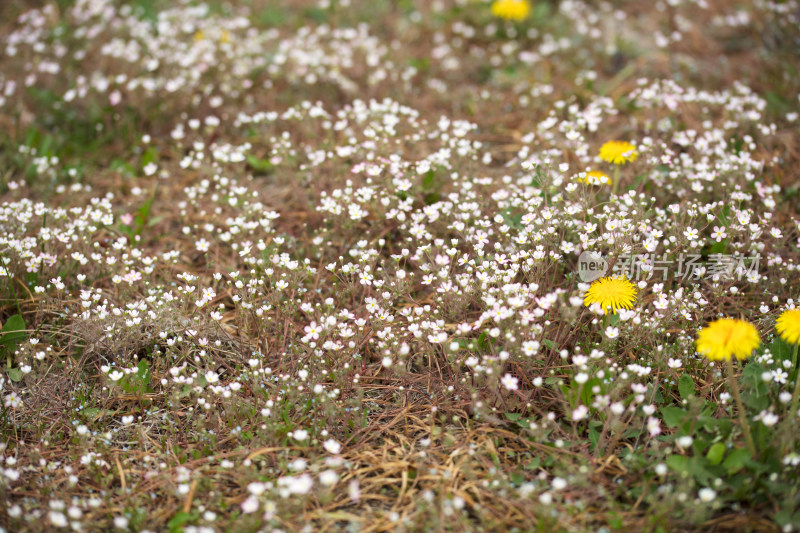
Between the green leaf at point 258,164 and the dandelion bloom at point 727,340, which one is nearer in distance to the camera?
the dandelion bloom at point 727,340

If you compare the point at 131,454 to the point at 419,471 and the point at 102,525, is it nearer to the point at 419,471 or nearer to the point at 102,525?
the point at 102,525

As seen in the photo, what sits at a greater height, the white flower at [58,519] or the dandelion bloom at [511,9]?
the dandelion bloom at [511,9]

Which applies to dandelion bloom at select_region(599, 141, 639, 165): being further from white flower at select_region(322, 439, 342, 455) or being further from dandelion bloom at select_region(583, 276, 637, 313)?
white flower at select_region(322, 439, 342, 455)

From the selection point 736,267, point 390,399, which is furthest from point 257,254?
point 736,267

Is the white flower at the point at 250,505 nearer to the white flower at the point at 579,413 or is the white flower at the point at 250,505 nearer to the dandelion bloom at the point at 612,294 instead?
the white flower at the point at 579,413

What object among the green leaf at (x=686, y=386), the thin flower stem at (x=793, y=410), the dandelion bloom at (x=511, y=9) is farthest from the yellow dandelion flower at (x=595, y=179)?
the dandelion bloom at (x=511, y=9)

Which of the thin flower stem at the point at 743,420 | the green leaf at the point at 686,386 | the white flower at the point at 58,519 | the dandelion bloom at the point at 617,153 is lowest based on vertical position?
the green leaf at the point at 686,386

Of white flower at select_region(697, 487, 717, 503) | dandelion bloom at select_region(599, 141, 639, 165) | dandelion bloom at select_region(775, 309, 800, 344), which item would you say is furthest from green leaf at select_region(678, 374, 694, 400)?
dandelion bloom at select_region(599, 141, 639, 165)
